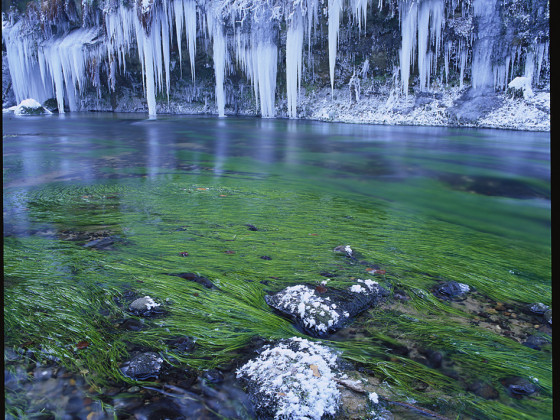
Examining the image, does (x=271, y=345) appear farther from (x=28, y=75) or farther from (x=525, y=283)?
(x=28, y=75)

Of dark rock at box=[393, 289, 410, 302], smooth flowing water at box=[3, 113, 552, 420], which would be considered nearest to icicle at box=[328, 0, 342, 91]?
smooth flowing water at box=[3, 113, 552, 420]

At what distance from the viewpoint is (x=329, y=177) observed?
693 cm

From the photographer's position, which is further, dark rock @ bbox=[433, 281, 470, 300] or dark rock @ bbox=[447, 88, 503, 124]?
dark rock @ bbox=[447, 88, 503, 124]

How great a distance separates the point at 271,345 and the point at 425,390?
2.78 feet

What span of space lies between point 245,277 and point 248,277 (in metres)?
0.02

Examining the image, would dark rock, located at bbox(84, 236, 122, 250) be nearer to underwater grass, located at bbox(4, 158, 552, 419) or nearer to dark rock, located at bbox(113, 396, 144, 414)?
underwater grass, located at bbox(4, 158, 552, 419)

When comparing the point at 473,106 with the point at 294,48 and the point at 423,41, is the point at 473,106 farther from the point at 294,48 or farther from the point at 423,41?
the point at 294,48

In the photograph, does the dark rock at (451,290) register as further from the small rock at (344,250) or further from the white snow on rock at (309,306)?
the white snow on rock at (309,306)

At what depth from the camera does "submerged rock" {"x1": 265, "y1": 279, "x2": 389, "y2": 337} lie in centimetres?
232

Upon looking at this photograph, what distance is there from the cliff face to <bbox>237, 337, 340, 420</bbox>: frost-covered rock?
14.7m

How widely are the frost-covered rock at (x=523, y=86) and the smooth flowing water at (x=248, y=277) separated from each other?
8.58 meters

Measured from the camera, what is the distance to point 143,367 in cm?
192

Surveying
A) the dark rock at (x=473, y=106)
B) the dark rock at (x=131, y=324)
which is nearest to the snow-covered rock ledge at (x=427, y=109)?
the dark rock at (x=473, y=106)

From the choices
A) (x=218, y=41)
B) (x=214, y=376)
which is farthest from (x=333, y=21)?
(x=214, y=376)
